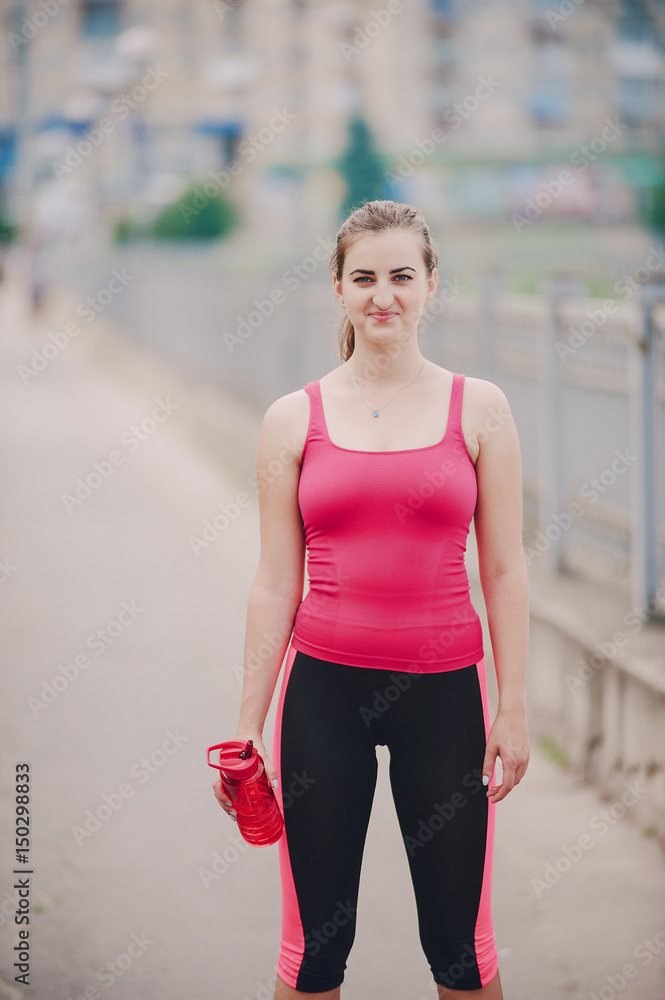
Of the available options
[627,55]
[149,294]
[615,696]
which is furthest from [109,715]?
[627,55]

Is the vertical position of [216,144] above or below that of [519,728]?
above

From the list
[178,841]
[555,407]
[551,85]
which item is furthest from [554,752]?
[551,85]

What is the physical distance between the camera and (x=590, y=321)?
17.0ft

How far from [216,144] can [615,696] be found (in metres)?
74.2

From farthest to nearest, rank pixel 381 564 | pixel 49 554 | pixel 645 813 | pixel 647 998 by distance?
pixel 49 554
pixel 645 813
pixel 647 998
pixel 381 564

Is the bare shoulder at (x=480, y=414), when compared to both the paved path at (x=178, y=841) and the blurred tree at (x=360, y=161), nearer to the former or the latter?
the paved path at (x=178, y=841)

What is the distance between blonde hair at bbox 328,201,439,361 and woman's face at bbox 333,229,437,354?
15 mm

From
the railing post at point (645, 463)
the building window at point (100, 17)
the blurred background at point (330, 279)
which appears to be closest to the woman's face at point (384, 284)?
the blurred background at point (330, 279)

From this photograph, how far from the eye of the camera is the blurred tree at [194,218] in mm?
40003

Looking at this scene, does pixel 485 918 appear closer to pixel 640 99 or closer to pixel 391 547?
pixel 391 547

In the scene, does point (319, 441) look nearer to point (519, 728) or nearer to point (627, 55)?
point (519, 728)

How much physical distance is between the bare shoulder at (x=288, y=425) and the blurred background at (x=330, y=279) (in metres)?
0.34

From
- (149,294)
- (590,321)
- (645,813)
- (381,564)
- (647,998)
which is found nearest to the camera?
(381,564)

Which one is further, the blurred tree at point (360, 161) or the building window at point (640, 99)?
the building window at point (640, 99)
